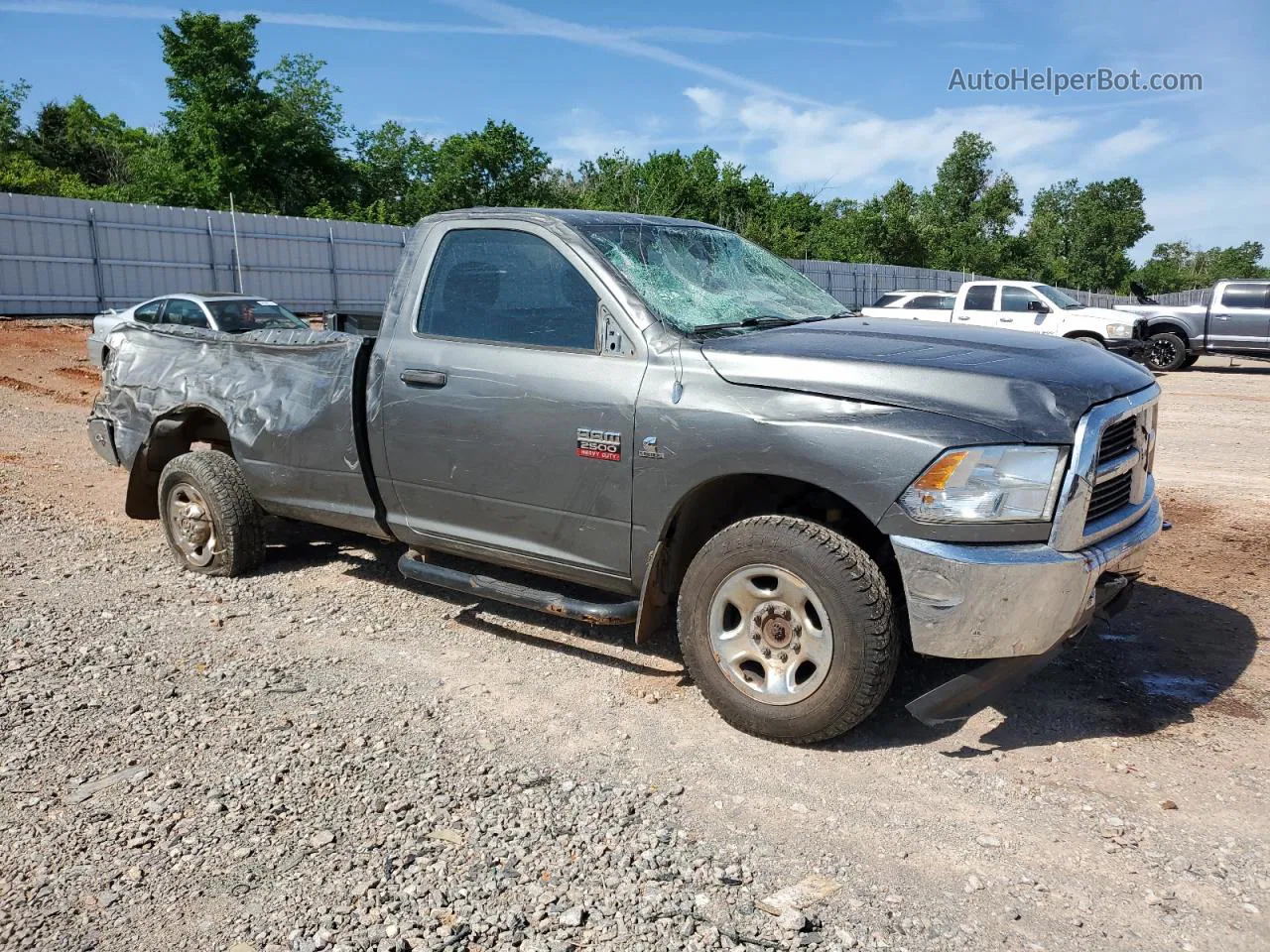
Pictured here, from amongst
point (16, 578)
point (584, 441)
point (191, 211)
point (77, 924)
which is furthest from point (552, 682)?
point (191, 211)

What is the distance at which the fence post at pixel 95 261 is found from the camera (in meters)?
23.7

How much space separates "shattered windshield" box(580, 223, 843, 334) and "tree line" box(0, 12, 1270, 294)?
2864 cm

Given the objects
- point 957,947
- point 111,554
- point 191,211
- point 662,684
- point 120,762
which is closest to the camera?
point 957,947

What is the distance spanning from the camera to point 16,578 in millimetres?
5758

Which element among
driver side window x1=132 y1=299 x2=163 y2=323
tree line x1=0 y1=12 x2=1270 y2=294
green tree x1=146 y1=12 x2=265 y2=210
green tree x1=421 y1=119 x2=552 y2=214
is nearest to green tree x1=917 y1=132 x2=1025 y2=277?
tree line x1=0 y1=12 x2=1270 y2=294

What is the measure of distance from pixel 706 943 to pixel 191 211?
2666 cm

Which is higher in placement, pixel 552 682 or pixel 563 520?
pixel 563 520

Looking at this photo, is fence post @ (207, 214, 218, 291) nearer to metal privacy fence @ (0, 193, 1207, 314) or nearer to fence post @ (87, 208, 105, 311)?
metal privacy fence @ (0, 193, 1207, 314)

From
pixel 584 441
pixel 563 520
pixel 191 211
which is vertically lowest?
pixel 563 520

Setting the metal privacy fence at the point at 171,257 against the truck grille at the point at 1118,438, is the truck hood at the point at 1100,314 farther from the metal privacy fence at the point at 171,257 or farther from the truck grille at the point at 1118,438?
the truck grille at the point at 1118,438

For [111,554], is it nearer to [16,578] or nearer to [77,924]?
[16,578]

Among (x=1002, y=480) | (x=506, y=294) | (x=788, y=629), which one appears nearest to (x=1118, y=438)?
(x=1002, y=480)

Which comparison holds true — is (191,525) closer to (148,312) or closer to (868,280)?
(148,312)

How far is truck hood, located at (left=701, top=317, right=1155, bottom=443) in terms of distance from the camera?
11.0ft
